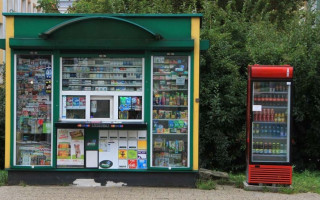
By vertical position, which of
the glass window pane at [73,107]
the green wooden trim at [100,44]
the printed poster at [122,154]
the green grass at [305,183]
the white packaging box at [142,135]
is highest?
the green wooden trim at [100,44]

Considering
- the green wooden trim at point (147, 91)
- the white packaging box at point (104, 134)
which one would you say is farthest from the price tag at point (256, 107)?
the white packaging box at point (104, 134)

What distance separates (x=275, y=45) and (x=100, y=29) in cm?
495

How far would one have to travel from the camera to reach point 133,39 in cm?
855

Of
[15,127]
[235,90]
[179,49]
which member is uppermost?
[179,49]

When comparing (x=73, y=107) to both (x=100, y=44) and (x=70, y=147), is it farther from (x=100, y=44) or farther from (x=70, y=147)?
(x=100, y=44)

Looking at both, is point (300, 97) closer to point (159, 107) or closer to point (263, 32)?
point (263, 32)

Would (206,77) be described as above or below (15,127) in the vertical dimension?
above

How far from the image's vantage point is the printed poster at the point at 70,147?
875 centimetres

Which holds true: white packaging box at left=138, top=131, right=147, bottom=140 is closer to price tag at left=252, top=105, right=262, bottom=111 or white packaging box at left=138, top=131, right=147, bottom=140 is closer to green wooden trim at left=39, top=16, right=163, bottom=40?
green wooden trim at left=39, top=16, right=163, bottom=40

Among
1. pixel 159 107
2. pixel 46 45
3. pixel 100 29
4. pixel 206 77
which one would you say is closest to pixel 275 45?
pixel 206 77

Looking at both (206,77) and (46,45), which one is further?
(206,77)

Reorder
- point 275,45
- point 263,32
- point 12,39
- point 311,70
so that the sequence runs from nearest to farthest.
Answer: point 12,39 → point 311,70 → point 275,45 → point 263,32

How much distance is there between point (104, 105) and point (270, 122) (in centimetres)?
303

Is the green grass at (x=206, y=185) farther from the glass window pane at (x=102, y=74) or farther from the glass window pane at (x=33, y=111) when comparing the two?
the glass window pane at (x=33, y=111)
